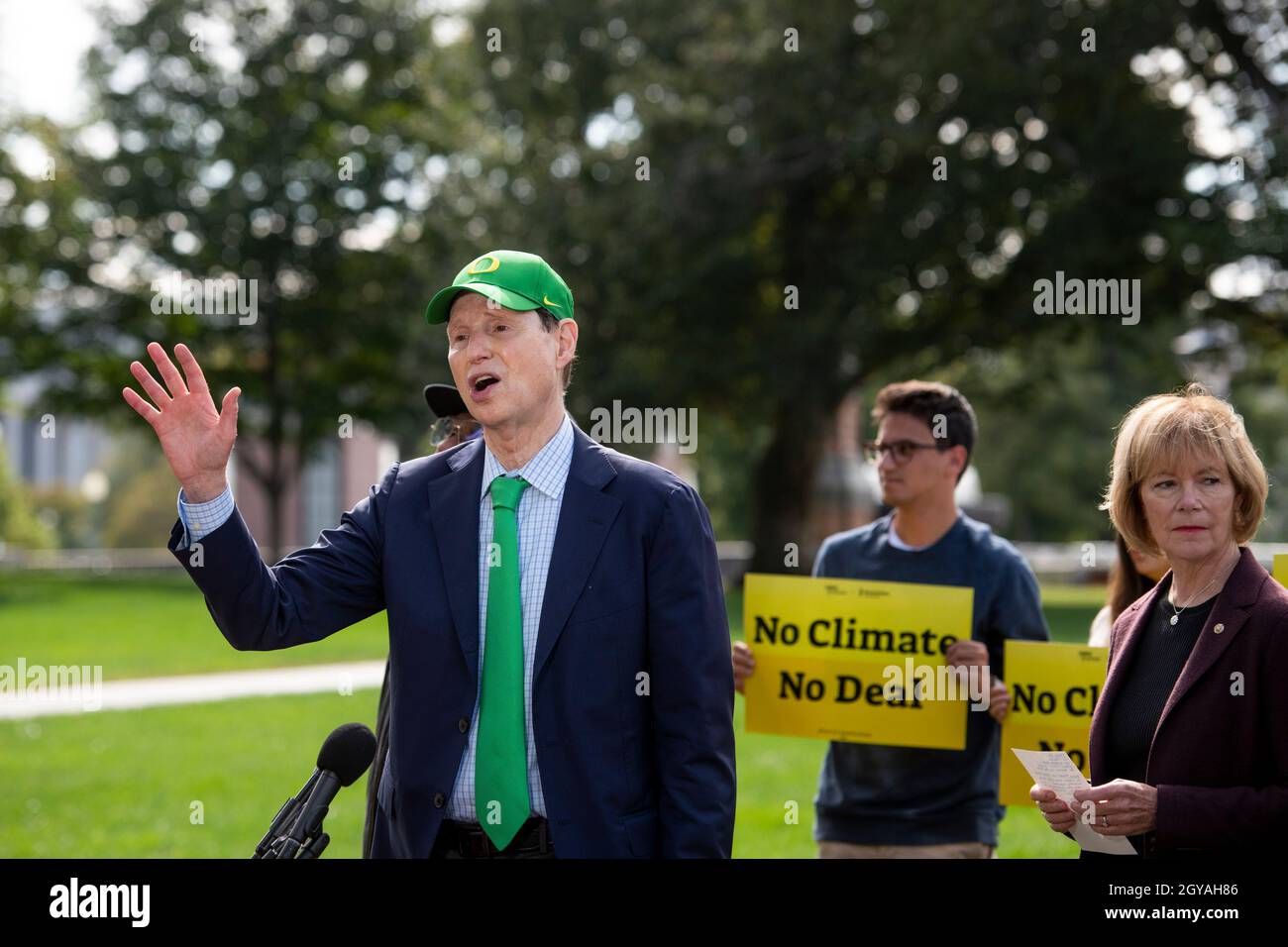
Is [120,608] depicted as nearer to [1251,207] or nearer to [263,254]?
[263,254]

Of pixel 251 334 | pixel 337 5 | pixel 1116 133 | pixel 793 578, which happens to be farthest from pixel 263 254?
pixel 793 578

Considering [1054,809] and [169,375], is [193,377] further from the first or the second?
[1054,809]

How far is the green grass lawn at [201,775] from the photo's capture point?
933 centimetres

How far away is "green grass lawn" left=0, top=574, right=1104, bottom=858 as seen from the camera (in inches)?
367

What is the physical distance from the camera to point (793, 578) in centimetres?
558

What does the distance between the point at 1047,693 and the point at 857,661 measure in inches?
29.2

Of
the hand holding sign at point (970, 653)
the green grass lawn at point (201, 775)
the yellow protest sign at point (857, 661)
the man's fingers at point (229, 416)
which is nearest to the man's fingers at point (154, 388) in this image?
the man's fingers at point (229, 416)

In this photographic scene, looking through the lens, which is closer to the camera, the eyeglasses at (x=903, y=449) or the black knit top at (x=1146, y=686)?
the black knit top at (x=1146, y=686)

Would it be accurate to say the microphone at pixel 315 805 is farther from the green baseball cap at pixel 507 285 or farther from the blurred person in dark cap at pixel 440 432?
the green baseball cap at pixel 507 285

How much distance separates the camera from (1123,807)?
3066 millimetres

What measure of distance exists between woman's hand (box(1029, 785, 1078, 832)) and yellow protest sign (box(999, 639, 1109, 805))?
171cm

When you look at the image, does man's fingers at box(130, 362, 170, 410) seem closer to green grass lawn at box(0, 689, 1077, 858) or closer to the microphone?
the microphone

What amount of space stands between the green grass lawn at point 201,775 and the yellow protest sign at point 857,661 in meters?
2.21

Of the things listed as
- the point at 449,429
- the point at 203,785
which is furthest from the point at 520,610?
the point at 203,785
